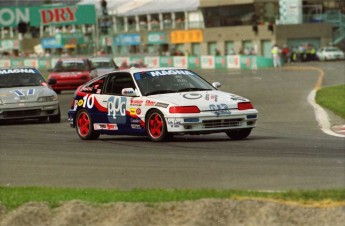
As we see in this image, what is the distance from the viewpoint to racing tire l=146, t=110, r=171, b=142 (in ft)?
54.6

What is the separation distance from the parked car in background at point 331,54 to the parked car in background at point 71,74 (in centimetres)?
4264

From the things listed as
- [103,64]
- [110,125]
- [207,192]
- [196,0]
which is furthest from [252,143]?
[196,0]

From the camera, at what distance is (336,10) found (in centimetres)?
8969

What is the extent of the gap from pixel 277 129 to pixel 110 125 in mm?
3403

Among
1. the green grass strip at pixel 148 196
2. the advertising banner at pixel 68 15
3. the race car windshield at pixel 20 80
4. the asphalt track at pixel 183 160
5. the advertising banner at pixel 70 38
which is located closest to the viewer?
the green grass strip at pixel 148 196

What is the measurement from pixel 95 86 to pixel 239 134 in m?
2.87

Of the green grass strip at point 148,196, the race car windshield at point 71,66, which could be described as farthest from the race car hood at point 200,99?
the race car windshield at point 71,66

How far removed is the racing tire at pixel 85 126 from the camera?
723 inches

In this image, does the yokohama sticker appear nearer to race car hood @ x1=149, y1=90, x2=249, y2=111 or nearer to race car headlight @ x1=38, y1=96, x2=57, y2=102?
race car hood @ x1=149, y1=90, x2=249, y2=111

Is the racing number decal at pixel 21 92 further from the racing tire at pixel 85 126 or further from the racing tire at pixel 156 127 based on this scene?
the racing tire at pixel 156 127

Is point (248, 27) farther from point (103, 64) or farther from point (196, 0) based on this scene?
point (103, 64)

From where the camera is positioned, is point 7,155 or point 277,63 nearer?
point 7,155

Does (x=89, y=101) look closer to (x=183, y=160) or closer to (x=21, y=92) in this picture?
(x=183, y=160)

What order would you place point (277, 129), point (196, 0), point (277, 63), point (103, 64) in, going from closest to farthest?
point (277, 129) → point (103, 64) → point (277, 63) → point (196, 0)
